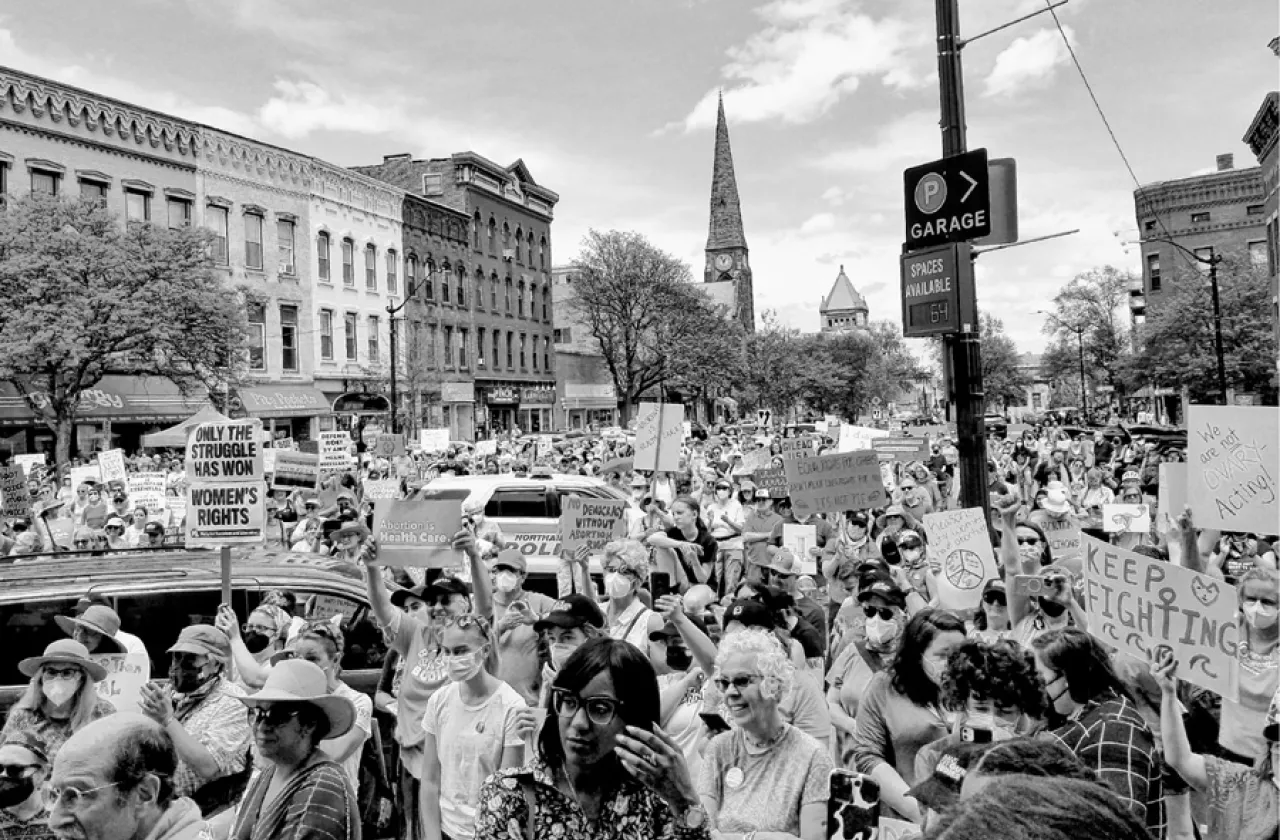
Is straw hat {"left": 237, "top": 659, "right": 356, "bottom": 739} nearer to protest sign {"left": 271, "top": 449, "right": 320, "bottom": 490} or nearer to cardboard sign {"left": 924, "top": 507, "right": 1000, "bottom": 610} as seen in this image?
cardboard sign {"left": 924, "top": 507, "right": 1000, "bottom": 610}

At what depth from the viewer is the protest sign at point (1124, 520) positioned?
30.4ft

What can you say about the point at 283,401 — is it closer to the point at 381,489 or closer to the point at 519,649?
the point at 381,489

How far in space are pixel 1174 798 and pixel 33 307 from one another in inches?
1103

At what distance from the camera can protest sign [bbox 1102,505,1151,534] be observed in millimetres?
9258

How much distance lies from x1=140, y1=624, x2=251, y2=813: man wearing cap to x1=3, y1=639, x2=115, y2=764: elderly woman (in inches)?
13.7

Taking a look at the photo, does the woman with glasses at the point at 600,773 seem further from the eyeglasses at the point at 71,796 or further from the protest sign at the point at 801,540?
the protest sign at the point at 801,540

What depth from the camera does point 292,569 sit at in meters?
6.89

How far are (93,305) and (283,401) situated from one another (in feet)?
38.2

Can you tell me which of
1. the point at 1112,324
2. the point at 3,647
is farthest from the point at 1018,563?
the point at 1112,324

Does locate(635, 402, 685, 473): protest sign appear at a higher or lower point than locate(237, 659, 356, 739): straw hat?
higher

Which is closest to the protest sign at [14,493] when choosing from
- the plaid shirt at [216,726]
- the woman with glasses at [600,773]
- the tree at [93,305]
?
the plaid shirt at [216,726]

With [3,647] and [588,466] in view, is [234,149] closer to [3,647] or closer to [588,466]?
[588,466]

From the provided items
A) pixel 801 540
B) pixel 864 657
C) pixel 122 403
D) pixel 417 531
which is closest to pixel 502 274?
pixel 122 403

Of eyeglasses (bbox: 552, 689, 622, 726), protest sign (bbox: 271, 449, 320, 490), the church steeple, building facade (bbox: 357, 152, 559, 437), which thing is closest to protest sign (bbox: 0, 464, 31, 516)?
protest sign (bbox: 271, 449, 320, 490)
